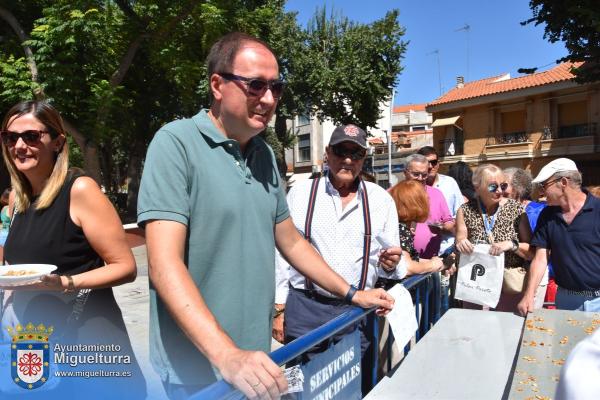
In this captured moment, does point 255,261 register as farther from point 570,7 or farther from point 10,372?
point 570,7

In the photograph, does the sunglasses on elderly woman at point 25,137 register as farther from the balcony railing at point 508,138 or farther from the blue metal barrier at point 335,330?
the balcony railing at point 508,138

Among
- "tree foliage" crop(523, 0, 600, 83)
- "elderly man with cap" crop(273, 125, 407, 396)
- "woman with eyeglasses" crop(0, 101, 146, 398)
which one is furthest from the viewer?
"tree foliage" crop(523, 0, 600, 83)

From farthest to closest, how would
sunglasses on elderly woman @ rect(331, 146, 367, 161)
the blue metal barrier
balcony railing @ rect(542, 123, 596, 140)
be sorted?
balcony railing @ rect(542, 123, 596, 140), sunglasses on elderly woman @ rect(331, 146, 367, 161), the blue metal barrier

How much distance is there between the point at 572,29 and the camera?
45.3 ft

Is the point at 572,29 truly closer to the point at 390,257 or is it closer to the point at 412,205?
the point at 412,205

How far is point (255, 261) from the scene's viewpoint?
167cm

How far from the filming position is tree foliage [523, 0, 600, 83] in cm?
1322

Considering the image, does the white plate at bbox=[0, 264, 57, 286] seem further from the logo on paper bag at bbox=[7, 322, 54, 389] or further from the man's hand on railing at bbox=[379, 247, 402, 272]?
the man's hand on railing at bbox=[379, 247, 402, 272]

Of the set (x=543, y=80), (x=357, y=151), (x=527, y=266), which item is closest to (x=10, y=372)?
(x=357, y=151)

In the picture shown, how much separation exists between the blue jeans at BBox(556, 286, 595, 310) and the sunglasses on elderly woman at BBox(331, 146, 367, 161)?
1.96 meters

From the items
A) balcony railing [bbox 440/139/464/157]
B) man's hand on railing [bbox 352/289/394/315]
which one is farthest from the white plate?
balcony railing [bbox 440/139/464/157]

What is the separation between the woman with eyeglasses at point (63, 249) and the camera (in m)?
1.94

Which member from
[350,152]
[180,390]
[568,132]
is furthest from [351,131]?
[568,132]

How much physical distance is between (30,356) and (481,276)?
319 cm
